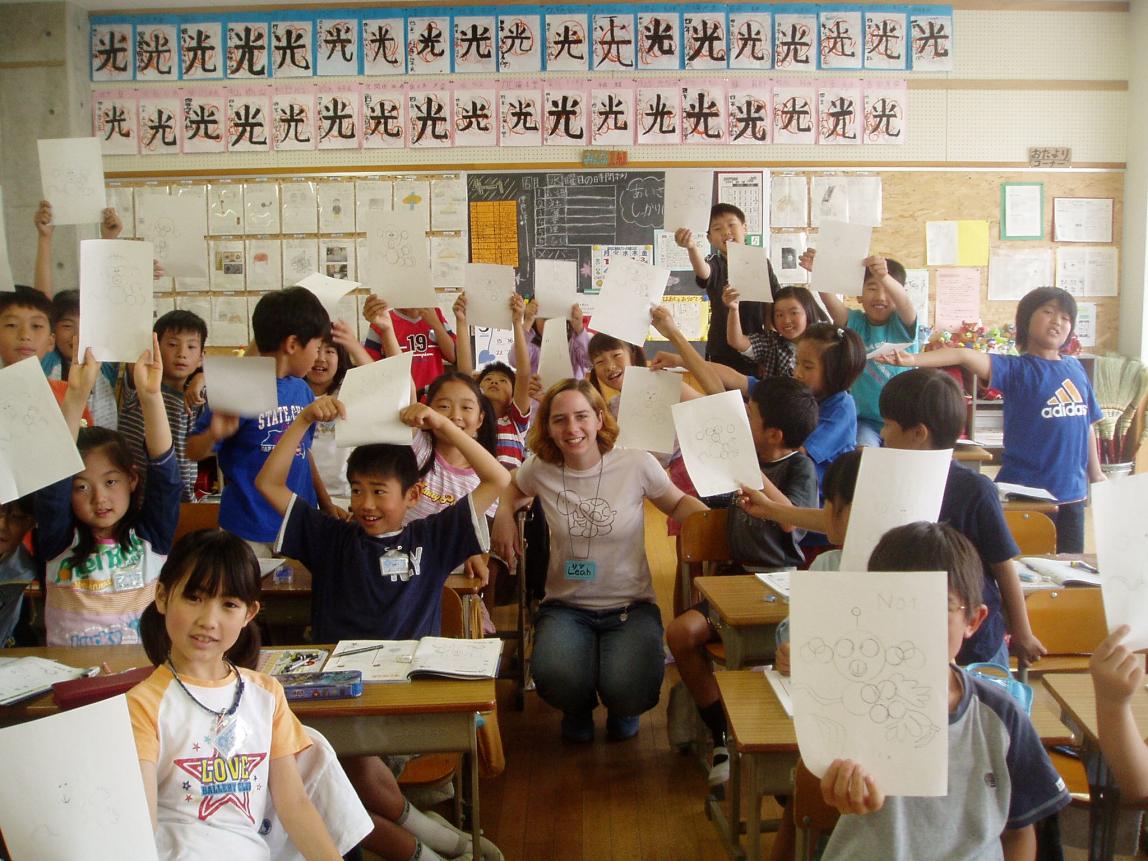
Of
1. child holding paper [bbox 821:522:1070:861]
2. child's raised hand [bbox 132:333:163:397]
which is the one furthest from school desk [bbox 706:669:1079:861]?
child's raised hand [bbox 132:333:163:397]

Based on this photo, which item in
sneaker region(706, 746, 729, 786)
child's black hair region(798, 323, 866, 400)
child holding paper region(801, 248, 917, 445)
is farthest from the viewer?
child holding paper region(801, 248, 917, 445)

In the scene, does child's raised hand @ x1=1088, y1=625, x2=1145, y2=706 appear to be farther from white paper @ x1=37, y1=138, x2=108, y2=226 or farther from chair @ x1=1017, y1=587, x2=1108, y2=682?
white paper @ x1=37, y1=138, x2=108, y2=226

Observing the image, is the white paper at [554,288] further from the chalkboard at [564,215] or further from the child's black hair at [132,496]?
the chalkboard at [564,215]

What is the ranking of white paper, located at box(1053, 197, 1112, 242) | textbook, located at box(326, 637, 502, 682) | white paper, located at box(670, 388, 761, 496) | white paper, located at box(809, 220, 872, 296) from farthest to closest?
white paper, located at box(1053, 197, 1112, 242) < white paper, located at box(809, 220, 872, 296) < white paper, located at box(670, 388, 761, 496) < textbook, located at box(326, 637, 502, 682)

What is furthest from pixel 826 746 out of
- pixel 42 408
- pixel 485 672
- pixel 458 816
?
pixel 42 408

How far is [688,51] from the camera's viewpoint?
588 cm

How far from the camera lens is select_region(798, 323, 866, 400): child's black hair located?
3.10m

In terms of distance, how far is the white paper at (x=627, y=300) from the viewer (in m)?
3.13

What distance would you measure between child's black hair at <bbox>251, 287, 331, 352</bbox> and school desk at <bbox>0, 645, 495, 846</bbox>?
1.29m

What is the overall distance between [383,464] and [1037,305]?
7.93 feet

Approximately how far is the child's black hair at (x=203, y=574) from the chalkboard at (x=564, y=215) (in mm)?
4654

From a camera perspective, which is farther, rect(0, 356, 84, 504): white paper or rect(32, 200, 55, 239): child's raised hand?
rect(32, 200, 55, 239): child's raised hand

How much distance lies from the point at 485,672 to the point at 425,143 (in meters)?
4.84

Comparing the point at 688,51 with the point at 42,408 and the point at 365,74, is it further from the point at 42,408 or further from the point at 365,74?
the point at 42,408
